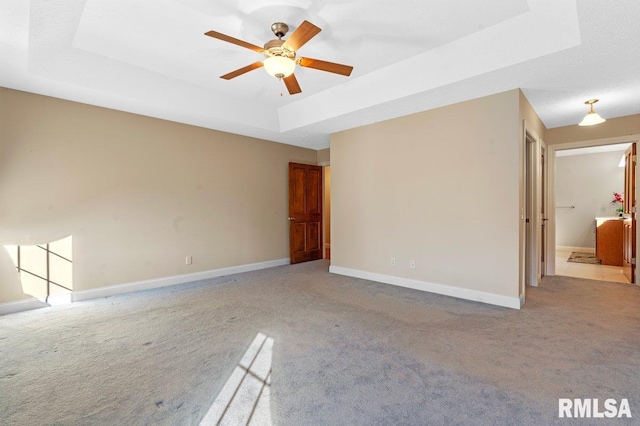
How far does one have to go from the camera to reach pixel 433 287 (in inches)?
157

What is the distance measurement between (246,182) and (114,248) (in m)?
2.33

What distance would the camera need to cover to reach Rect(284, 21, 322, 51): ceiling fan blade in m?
2.11

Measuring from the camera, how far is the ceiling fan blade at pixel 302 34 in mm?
2107

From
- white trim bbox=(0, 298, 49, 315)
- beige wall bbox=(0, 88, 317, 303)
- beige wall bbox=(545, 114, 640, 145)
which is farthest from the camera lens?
beige wall bbox=(545, 114, 640, 145)

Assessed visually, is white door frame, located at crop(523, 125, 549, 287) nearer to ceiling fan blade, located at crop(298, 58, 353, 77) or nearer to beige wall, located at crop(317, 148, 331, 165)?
ceiling fan blade, located at crop(298, 58, 353, 77)

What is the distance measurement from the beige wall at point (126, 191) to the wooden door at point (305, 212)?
57cm

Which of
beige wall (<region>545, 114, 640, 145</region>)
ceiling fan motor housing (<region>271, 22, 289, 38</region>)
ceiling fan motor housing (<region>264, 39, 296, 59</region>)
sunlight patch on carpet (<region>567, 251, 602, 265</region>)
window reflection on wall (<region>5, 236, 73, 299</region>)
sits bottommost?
sunlight patch on carpet (<region>567, 251, 602, 265</region>)

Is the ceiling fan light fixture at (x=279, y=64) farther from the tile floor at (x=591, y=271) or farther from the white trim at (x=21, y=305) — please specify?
the tile floor at (x=591, y=271)

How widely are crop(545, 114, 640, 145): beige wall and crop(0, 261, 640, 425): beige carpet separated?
248cm

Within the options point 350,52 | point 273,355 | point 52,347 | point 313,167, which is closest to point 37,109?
point 52,347

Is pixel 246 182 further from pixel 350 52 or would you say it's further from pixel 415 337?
pixel 415 337

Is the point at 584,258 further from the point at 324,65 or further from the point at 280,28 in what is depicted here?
the point at 280,28

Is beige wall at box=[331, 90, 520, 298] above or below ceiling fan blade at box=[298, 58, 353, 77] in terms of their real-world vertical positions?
below

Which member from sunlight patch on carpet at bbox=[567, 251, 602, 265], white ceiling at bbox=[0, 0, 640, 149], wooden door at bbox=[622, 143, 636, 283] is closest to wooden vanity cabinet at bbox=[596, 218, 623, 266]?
sunlight patch on carpet at bbox=[567, 251, 602, 265]
